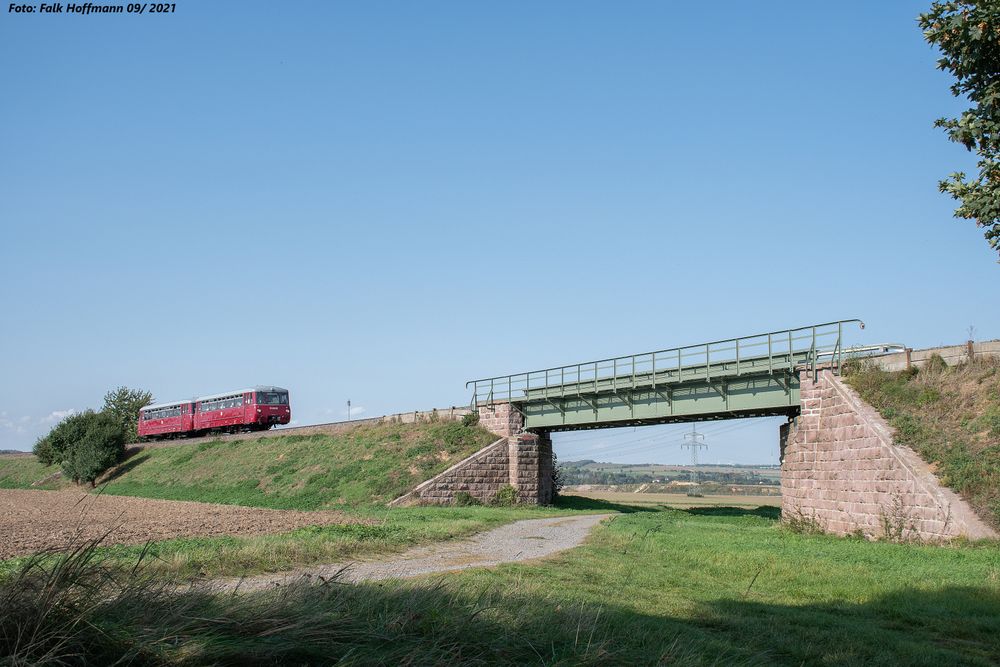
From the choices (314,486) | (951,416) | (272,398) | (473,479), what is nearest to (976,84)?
(951,416)

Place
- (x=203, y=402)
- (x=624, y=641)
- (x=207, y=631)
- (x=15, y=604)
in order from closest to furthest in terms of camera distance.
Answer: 1. (x=15, y=604)
2. (x=207, y=631)
3. (x=624, y=641)
4. (x=203, y=402)

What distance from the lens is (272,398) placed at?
55875mm

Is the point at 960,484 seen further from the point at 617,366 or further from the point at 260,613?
the point at 260,613

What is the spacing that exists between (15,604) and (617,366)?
98.2ft

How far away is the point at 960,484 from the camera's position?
18828mm

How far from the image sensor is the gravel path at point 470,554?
13211 mm

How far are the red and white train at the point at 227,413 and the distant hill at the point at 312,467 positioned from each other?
2.72 m

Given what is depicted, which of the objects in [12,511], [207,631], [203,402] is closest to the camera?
[207,631]

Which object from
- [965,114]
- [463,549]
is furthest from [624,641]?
[965,114]

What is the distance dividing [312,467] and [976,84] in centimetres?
3543

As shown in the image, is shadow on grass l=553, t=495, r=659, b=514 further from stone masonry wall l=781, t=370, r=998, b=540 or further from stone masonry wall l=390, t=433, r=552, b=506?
stone masonry wall l=781, t=370, r=998, b=540

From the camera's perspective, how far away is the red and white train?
181 feet

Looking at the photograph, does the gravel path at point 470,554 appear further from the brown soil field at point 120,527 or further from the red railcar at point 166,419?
the red railcar at point 166,419

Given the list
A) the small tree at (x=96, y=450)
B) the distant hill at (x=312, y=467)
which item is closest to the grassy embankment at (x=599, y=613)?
the distant hill at (x=312, y=467)
